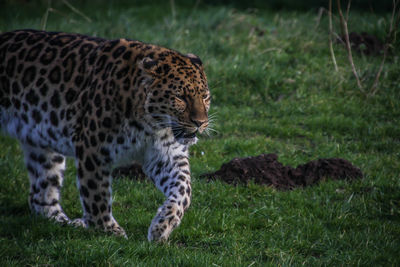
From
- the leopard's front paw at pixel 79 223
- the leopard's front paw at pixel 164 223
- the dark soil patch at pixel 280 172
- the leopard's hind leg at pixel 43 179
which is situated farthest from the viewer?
the dark soil patch at pixel 280 172

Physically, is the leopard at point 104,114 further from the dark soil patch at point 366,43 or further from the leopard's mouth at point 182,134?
the dark soil patch at point 366,43

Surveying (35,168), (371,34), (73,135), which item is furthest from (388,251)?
(371,34)

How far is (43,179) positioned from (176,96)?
2275mm

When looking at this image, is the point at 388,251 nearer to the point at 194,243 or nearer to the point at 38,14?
the point at 194,243

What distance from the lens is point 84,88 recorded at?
617 centimetres

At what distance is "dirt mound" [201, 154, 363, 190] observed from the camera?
718cm

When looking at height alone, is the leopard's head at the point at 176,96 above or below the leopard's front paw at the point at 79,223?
above

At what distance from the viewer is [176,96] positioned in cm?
559

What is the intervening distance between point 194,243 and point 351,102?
522cm

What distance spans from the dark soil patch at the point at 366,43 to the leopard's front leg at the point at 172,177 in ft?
22.6

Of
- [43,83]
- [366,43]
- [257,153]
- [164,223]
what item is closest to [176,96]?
[164,223]

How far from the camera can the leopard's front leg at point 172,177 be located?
5680mm

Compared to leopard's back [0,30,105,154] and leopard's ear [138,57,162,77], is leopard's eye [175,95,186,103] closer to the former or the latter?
leopard's ear [138,57,162,77]

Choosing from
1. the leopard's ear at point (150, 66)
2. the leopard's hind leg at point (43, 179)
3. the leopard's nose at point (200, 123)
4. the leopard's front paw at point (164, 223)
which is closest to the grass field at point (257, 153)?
the leopard's front paw at point (164, 223)
